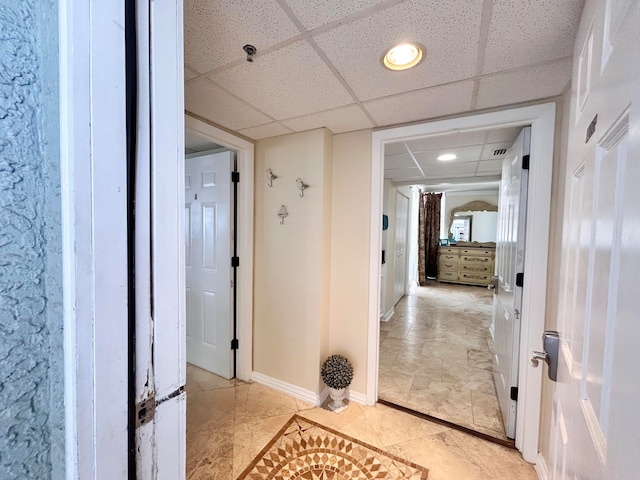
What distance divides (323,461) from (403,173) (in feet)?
10.3

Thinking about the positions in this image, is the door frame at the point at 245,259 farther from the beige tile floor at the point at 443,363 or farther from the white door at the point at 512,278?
the white door at the point at 512,278

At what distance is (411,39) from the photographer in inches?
40.9

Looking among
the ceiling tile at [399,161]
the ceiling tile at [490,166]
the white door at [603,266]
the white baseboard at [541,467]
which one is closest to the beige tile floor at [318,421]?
the white baseboard at [541,467]

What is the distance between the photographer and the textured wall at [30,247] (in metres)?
0.37

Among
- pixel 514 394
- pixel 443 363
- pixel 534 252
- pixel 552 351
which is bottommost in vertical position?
pixel 443 363

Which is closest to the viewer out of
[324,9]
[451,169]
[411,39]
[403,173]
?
[324,9]

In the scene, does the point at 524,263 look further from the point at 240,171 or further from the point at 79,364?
the point at 240,171

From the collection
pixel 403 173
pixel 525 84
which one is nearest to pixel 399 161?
pixel 403 173

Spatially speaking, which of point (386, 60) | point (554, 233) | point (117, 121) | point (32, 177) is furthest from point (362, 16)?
point (554, 233)

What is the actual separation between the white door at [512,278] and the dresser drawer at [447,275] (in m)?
5.00

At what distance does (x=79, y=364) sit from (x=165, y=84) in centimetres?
54

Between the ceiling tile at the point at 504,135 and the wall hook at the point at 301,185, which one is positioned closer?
the ceiling tile at the point at 504,135

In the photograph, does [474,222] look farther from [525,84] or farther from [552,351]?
[552,351]

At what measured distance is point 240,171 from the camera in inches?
87.8
